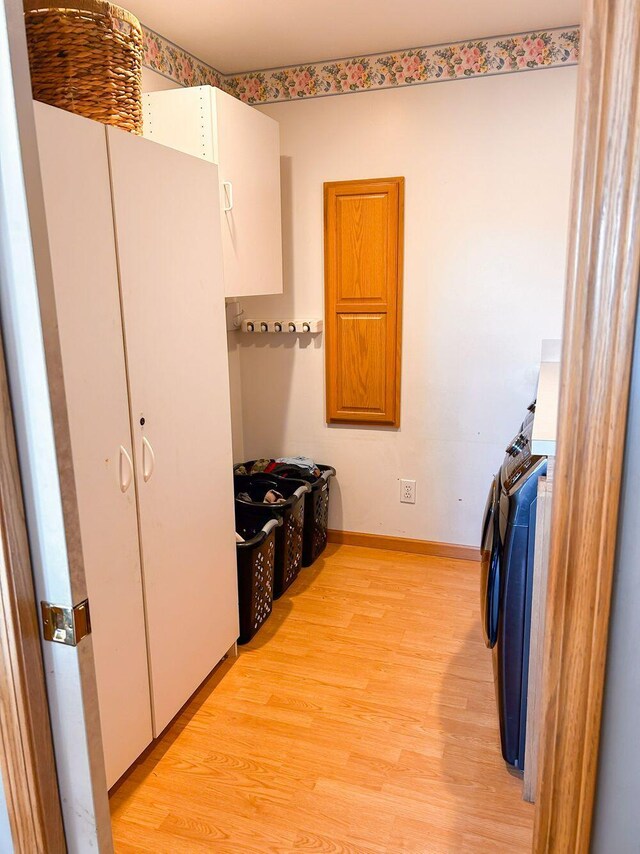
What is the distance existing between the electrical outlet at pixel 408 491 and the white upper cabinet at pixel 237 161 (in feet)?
4.10

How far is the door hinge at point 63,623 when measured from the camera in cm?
97

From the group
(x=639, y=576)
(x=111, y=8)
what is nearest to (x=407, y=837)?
(x=639, y=576)

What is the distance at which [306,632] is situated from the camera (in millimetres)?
2770

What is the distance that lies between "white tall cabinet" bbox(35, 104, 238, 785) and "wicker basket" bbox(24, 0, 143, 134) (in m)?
0.11

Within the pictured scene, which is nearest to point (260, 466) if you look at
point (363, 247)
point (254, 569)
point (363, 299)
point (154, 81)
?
point (254, 569)

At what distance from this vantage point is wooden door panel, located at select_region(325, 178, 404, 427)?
127 inches

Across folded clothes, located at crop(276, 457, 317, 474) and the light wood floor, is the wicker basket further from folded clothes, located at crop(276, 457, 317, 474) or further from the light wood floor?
folded clothes, located at crop(276, 457, 317, 474)

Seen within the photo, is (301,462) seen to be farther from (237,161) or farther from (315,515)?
(237,161)

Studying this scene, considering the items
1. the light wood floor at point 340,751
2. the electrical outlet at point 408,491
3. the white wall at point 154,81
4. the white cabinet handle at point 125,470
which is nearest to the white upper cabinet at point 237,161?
the white wall at point 154,81

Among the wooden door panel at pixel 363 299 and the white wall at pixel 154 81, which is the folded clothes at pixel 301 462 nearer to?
the wooden door panel at pixel 363 299

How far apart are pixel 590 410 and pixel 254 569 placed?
209cm

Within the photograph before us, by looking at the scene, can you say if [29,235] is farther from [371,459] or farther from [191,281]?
[371,459]

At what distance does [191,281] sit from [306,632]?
1.58 metres

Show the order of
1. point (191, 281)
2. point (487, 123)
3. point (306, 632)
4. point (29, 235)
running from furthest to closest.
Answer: point (487, 123) < point (306, 632) < point (191, 281) < point (29, 235)
